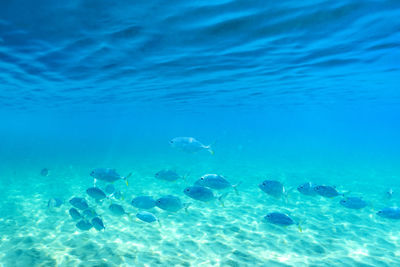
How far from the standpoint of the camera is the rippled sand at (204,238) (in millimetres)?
8422

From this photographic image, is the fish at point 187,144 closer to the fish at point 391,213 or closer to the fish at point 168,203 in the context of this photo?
the fish at point 168,203

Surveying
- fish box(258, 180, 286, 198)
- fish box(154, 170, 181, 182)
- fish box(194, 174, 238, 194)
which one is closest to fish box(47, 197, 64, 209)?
fish box(154, 170, 181, 182)

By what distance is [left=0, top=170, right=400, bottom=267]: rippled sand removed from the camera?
842 cm

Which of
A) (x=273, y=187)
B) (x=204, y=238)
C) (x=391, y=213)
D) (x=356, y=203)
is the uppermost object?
(x=356, y=203)

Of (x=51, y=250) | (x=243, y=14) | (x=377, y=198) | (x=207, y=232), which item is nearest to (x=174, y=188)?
(x=207, y=232)

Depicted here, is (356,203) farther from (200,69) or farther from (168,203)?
(200,69)

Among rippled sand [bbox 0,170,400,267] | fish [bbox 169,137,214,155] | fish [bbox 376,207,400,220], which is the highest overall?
fish [bbox 169,137,214,155]

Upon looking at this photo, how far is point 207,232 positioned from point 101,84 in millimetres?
16189

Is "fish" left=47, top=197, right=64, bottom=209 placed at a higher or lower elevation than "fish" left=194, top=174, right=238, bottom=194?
lower

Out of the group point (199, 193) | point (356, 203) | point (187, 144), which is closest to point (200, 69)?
point (187, 144)

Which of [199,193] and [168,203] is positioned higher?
[199,193]

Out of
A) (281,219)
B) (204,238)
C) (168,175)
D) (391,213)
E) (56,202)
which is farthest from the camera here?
(56,202)

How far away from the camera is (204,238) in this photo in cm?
1005

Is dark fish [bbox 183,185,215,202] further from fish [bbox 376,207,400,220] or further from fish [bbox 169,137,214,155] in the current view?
fish [bbox 376,207,400,220]
